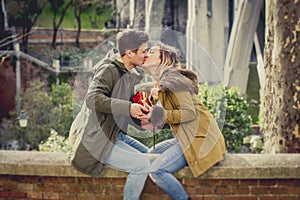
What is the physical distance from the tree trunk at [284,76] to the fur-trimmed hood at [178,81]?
1.75 metres

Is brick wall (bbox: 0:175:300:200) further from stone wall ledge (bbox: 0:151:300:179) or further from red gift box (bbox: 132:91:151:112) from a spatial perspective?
red gift box (bbox: 132:91:151:112)

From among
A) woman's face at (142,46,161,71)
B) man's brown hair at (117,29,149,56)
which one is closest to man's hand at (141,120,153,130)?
woman's face at (142,46,161,71)

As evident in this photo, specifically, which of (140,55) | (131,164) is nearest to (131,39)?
(140,55)

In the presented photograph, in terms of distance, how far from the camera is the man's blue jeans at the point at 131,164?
4.94 metres

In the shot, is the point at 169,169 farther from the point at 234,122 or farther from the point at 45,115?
the point at 45,115

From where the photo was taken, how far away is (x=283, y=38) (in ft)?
21.1

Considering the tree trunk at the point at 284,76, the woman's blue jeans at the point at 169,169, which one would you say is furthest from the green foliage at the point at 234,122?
the woman's blue jeans at the point at 169,169

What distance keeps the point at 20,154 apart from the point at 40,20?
37996mm

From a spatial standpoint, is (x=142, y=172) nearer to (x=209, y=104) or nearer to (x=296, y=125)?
(x=296, y=125)

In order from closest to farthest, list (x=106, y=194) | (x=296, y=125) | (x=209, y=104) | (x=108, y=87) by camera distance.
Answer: (x=108, y=87)
(x=106, y=194)
(x=296, y=125)
(x=209, y=104)

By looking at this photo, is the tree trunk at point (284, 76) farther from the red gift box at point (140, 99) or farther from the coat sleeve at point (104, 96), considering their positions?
the coat sleeve at point (104, 96)

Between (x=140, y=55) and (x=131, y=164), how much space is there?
2.91 ft

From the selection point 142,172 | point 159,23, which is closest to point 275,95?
point 142,172

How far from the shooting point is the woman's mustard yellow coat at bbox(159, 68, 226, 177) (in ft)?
15.8
